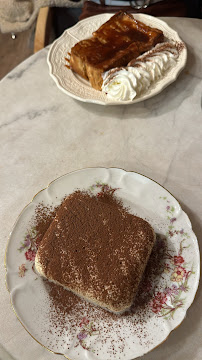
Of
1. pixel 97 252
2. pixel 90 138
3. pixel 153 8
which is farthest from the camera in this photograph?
pixel 153 8

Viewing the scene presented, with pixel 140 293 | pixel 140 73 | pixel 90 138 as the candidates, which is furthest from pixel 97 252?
pixel 140 73

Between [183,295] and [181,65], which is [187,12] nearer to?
[181,65]

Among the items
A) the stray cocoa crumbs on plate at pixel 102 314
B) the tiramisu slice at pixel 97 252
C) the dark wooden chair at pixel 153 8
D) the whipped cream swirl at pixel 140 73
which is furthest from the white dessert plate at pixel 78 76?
the stray cocoa crumbs on plate at pixel 102 314

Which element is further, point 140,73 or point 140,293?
point 140,73

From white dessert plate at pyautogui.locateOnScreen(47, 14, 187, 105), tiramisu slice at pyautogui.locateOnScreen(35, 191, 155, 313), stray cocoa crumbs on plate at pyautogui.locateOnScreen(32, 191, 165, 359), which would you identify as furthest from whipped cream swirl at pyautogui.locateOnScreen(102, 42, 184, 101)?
stray cocoa crumbs on plate at pyautogui.locateOnScreen(32, 191, 165, 359)

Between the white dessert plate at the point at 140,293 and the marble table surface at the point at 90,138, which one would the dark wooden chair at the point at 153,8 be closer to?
the marble table surface at the point at 90,138

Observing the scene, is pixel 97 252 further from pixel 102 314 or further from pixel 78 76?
pixel 78 76
